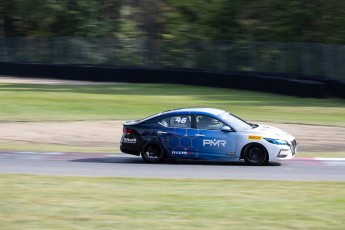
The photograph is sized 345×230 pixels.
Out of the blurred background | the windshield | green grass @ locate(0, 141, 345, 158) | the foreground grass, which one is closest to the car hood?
the windshield

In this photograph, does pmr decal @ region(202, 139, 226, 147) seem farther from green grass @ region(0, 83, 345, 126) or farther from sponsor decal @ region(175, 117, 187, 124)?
green grass @ region(0, 83, 345, 126)

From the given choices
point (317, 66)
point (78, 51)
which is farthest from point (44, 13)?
point (317, 66)

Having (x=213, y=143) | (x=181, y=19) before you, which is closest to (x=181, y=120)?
(x=213, y=143)

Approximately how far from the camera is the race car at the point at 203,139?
699 inches

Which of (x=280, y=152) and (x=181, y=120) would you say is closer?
(x=280, y=152)

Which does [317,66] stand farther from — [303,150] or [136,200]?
[136,200]

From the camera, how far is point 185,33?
5666 centimetres

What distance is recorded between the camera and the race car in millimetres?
17750

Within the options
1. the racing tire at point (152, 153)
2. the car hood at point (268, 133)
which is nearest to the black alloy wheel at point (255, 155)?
the car hood at point (268, 133)

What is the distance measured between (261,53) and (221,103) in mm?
10485

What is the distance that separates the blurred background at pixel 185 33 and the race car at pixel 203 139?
2135 centimetres

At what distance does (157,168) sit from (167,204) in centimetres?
640

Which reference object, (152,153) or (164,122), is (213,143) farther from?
(152,153)

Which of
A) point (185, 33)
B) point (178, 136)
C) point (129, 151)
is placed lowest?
point (129, 151)
